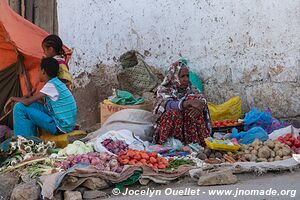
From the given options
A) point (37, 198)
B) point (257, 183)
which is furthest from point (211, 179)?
point (37, 198)

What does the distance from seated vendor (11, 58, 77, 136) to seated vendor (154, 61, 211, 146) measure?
93 centimetres

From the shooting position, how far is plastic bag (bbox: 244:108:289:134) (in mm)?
7824

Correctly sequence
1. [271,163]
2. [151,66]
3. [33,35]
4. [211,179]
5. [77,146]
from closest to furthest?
[211,179]
[271,163]
[77,146]
[33,35]
[151,66]

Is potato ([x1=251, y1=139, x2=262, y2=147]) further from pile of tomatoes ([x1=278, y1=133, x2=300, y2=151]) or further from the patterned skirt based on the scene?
the patterned skirt

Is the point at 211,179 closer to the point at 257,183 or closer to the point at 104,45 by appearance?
the point at 257,183

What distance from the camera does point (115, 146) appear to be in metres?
7.02

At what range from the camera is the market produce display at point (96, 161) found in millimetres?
6303

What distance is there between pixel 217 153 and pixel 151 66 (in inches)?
91.4

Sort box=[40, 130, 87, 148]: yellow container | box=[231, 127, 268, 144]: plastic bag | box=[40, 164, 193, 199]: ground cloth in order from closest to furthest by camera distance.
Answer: box=[40, 164, 193, 199]: ground cloth → box=[231, 127, 268, 144]: plastic bag → box=[40, 130, 87, 148]: yellow container

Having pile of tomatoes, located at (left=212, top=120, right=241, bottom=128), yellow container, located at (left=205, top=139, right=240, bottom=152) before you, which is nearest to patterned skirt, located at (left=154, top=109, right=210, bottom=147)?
yellow container, located at (left=205, top=139, right=240, bottom=152)

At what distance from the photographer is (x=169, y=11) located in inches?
347

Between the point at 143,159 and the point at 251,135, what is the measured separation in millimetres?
1504

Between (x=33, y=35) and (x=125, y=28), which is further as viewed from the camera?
(x=125, y=28)

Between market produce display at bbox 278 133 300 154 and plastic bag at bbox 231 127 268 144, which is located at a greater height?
market produce display at bbox 278 133 300 154
